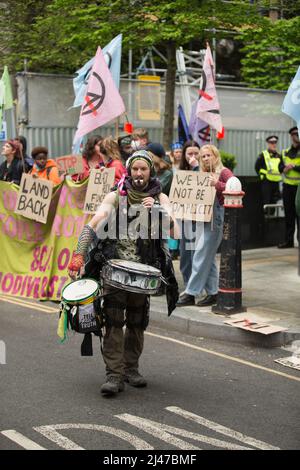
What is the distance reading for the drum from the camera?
586 centimetres

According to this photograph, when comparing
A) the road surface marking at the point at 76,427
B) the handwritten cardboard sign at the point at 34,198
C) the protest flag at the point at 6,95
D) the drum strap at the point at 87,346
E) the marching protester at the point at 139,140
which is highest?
the protest flag at the point at 6,95

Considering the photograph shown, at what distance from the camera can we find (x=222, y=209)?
9086 mm

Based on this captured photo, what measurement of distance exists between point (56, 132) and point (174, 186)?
23.3 ft

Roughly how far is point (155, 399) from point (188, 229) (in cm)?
360

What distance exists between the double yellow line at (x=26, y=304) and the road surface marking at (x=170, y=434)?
393 centimetres

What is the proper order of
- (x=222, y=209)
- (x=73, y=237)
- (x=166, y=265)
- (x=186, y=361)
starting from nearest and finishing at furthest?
(x=166, y=265), (x=186, y=361), (x=222, y=209), (x=73, y=237)

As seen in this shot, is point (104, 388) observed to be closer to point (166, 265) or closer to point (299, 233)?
point (166, 265)

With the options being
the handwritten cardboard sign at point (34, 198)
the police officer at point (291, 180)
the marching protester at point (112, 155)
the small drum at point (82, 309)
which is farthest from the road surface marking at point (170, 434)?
the police officer at point (291, 180)

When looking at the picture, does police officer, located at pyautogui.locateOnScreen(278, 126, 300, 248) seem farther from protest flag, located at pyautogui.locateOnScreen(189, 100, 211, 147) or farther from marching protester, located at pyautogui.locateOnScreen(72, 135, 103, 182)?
marching protester, located at pyautogui.locateOnScreen(72, 135, 103, 182)

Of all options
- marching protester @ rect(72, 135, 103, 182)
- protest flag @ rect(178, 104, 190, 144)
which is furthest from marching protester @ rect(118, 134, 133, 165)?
protest flag @ rect(178, 104, 190, 144)

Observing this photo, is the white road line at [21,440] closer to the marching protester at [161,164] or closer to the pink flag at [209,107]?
the marching protester at [161,164]

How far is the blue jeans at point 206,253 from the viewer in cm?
903

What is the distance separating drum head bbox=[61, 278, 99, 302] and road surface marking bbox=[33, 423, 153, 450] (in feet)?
3.13

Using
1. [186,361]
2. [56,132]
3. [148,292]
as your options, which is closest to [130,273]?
[148,292]
